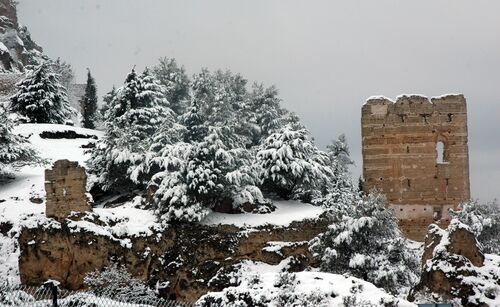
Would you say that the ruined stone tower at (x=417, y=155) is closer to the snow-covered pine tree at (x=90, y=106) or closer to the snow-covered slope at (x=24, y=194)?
the snow-covered slope at (x=24, y=194)

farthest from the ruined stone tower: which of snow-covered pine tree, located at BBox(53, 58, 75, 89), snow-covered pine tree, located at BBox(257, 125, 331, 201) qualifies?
snow-covered pine tree, located at BBox(53, 58, 75, 89)

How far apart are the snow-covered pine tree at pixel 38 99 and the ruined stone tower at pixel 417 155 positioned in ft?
51.6

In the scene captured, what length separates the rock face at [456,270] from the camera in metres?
11.8

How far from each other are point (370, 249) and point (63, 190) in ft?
29.8

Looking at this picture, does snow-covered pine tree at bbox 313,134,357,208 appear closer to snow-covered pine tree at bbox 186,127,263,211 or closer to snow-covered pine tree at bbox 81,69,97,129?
snow-covered pine tree at bbox 186,127,263,211

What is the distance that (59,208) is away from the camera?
20094 mm

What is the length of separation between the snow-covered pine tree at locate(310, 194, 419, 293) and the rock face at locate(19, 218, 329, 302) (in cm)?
245

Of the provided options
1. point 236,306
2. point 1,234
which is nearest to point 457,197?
point 1,234

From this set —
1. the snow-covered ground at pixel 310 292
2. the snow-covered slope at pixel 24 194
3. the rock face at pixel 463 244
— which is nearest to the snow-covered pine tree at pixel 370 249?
the rock face at pixel 463 244

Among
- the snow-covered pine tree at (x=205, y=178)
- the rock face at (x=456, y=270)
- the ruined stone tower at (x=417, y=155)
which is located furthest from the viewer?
the ruined stone tower at (x=417, y=155)

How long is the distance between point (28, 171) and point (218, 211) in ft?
25.2

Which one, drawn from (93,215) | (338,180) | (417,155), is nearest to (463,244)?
(93,215)

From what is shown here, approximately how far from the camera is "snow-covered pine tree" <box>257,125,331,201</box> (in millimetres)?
23750

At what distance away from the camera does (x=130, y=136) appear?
24156 mm
